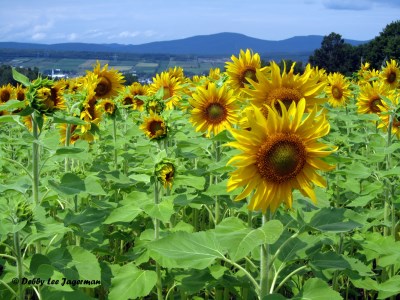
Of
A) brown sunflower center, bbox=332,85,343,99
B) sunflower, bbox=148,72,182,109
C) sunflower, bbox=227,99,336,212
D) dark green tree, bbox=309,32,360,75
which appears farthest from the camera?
dark green tree, bbox=309,32,360,75

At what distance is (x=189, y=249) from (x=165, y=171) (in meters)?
0.53

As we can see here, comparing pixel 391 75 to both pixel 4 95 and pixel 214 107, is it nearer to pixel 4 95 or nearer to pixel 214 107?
pixel 214 107

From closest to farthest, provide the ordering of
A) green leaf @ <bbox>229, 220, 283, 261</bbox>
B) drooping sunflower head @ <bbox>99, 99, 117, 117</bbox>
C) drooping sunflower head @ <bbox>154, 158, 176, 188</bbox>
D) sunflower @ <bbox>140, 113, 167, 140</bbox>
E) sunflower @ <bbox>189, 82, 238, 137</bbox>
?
green leaf @ <bbox>229, 220, 283, 261</bbox>, drooping sunflower head @ <bbox>154, 158, 176, 188</bbox>, sunflower @ <bbox>140, 113, 167, 140</bbox>, sunflower @ <bbox>189, 82, 238, 137</bbox>, drooping sunflower head @ <bbox>99, 99, 117, 117</bbox>

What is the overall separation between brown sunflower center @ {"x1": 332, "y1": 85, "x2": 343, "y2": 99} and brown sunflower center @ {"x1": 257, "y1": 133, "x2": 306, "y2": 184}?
19.7 ft

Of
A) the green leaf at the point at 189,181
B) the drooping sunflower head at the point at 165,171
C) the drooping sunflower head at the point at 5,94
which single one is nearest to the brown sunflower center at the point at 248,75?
the green leaf at the point at 189,181

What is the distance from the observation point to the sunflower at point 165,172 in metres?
2.93

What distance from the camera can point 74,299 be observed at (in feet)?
7.82

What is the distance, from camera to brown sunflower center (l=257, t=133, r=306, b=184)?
2.34 m

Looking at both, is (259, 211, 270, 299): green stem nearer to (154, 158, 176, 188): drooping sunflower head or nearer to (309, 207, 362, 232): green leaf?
(309, 207, 362, 232): green leaf

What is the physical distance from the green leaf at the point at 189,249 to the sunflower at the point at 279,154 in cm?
34

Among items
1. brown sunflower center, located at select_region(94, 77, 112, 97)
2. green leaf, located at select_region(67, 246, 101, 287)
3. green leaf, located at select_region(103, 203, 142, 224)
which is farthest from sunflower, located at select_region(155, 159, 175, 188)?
brown sunflower center, located at select_region(94, 77, 112, 97)

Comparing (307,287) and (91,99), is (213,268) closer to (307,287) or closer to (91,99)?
(307,287)

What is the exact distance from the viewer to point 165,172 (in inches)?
115

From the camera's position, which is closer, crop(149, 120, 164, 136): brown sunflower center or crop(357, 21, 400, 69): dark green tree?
crop(149, 120, 164, 136): brown sunflower center
